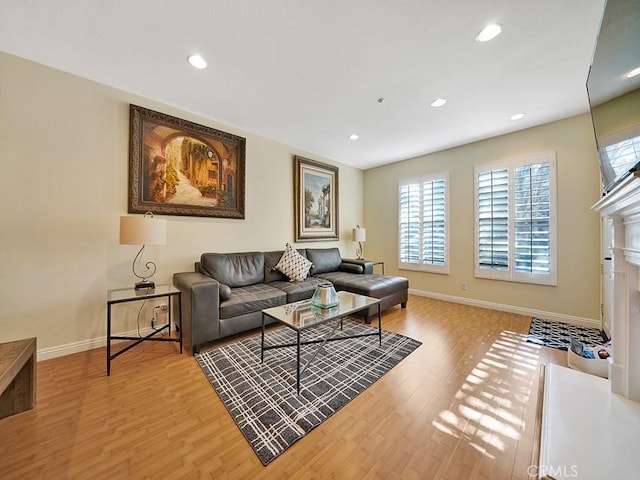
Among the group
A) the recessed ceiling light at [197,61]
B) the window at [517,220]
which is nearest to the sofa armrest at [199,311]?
the recessed ceiling light at [197,61]

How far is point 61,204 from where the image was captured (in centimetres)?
→ 215

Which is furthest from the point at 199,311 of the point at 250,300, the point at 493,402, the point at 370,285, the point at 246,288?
the point at 493,402

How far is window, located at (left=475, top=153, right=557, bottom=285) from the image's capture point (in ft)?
10.3

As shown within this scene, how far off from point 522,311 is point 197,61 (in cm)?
481

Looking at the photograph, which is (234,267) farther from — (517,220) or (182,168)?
(517,220)

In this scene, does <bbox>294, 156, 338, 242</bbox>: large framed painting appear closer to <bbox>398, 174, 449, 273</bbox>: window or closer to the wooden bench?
<bbox>398, 174, 449, 273</bbox>: window

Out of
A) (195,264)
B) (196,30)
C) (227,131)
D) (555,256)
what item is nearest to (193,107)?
(227,131)

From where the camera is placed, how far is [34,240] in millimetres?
2045

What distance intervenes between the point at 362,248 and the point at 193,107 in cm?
395

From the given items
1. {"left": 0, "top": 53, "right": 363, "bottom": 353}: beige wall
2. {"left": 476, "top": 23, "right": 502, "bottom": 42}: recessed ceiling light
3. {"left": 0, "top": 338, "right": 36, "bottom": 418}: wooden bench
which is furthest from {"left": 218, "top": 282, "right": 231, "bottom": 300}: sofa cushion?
{"left": 476, "top": 23, "right": 502, "bottom": 42}: recessed ceiling light

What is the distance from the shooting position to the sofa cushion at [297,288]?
289 cm

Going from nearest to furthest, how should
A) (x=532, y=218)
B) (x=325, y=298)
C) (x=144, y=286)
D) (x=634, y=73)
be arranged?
(x=634, y=73)
(x=325, y=298)
(x=144, y=286)
(x=532, y=218)

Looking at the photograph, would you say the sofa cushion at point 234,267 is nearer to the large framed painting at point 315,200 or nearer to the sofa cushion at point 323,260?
the sofa cushion at point 323,260

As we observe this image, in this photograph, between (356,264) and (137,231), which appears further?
(356,264)
